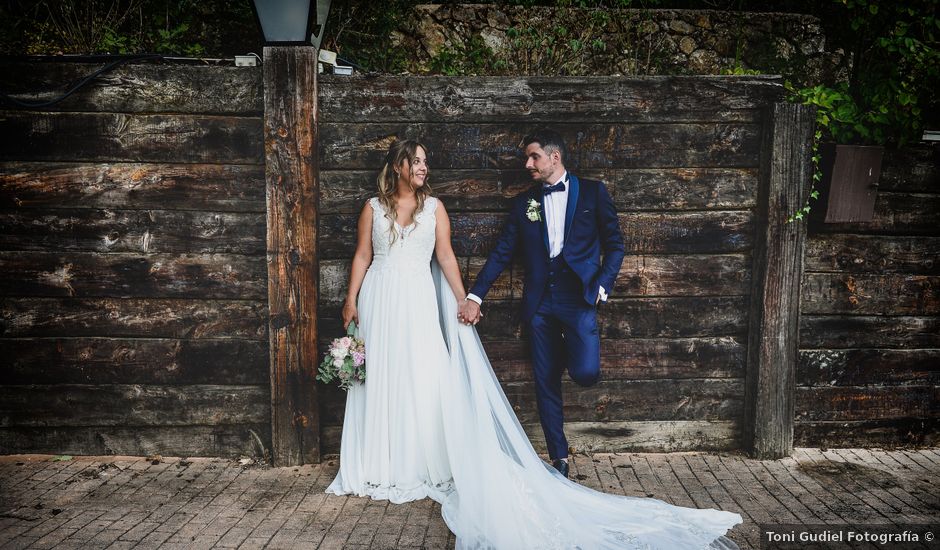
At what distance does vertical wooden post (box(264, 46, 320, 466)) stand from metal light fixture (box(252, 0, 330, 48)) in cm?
6

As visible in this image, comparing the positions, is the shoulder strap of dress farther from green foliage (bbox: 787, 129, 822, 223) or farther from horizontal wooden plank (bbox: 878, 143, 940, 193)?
horizontal wooden plank (bbox: 878, 143, 940, 193)

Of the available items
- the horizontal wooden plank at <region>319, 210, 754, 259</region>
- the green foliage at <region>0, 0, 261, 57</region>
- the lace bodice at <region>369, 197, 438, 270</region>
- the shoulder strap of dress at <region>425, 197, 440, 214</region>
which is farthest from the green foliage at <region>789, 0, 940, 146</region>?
the green foliage at <region>0, 0, 261, 57</region>

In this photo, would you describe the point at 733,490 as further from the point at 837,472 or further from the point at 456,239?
the point at 456,239

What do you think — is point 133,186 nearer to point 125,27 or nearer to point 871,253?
point 125,27

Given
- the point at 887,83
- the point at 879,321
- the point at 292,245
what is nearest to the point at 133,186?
the point at 292,245

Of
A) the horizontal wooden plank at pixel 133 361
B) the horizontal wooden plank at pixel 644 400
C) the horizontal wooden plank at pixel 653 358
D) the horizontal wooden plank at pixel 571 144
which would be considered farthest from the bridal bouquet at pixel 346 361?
the horizontal wooden plank at pixel 571 144

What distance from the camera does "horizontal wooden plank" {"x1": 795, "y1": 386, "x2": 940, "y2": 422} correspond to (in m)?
4.58

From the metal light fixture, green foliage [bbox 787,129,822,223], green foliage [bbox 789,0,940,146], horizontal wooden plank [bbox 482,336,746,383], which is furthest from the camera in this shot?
horizontal wooden plank [bbox 482,336,746,383]

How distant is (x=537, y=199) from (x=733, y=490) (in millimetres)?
2375

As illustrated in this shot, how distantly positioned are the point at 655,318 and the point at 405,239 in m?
2.00

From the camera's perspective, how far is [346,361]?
398 cm

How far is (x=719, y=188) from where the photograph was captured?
434 centimetres

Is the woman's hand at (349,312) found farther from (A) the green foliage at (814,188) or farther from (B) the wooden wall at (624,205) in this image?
(A) the green foliage at (814,188)

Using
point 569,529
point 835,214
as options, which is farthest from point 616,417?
point 835,214
